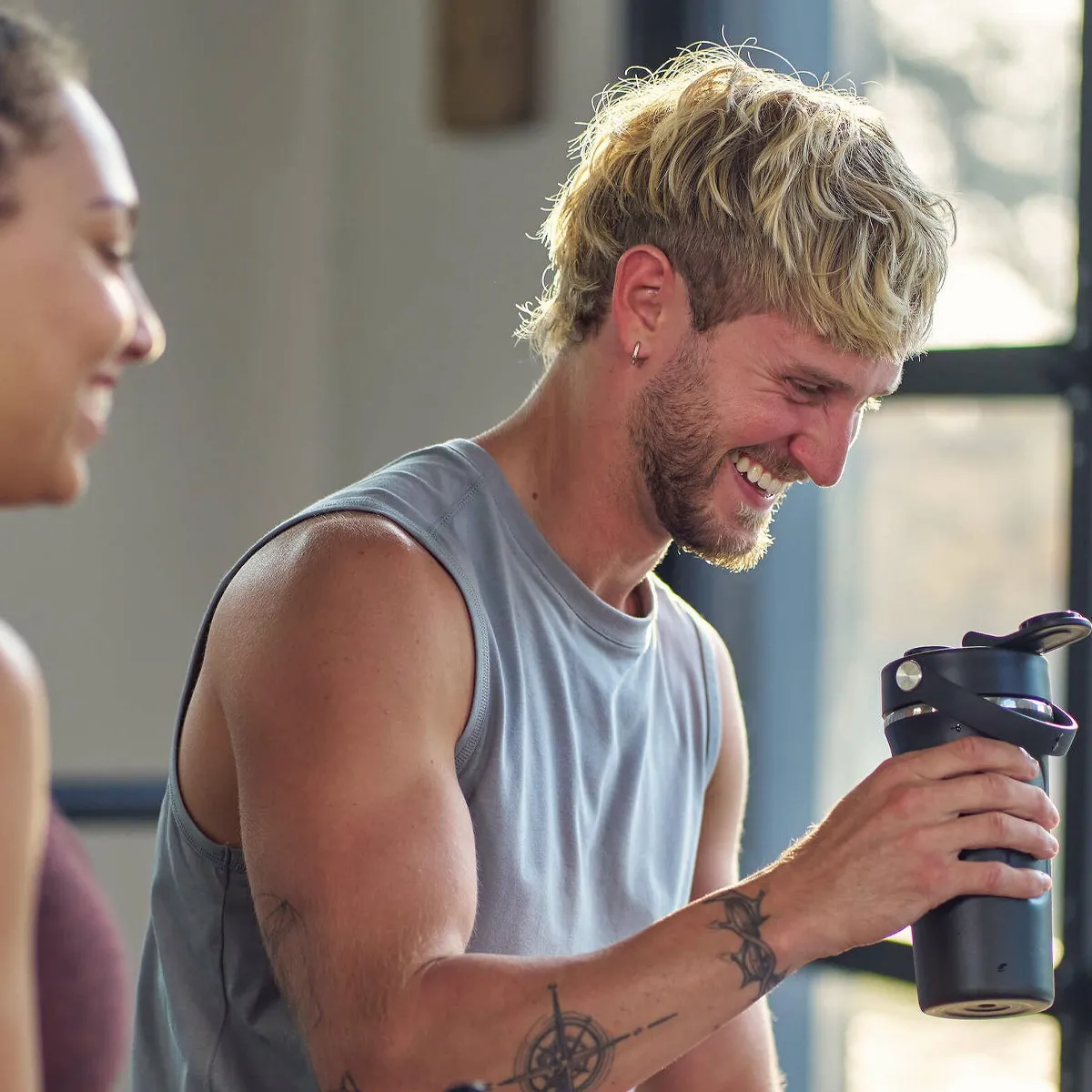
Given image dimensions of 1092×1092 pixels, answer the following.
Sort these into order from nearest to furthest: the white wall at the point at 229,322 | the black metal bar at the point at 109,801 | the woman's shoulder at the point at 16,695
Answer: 1. the woman's shoulder at the point at 16,695
2. the black metal bar at the point at 109,801
3. the white wall at the point at 229,322

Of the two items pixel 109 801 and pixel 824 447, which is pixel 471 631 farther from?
pixel 109 801

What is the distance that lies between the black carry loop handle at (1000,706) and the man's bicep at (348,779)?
0.32 m

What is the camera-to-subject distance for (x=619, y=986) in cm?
102

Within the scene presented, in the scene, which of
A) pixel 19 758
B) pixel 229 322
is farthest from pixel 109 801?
pixel 19 758

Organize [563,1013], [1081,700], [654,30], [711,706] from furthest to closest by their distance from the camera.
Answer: [654,30], [1081,700], [711,706], [563,1013]

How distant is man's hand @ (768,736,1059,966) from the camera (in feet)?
3.35

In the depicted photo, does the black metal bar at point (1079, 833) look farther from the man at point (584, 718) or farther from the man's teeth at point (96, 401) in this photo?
the man's teeth at point (96, 401)

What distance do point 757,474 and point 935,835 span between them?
40 centimetres

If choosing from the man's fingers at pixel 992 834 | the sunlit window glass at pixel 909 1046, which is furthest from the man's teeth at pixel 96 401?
the sunlit window glass at pixel 909 1046

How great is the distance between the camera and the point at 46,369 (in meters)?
0.71

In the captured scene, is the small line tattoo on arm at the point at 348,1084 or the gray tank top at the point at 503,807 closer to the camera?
the small line tattoo on arm at the point at 348,1084

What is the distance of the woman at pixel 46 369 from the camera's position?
2.23ft

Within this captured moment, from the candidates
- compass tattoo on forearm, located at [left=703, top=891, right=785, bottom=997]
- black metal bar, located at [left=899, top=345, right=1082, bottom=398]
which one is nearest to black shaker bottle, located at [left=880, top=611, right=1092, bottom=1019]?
compass tattoo on forearm, located at [left=703, top=891, right=785, bottom=997]

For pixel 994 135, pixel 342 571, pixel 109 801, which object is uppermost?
pixel 994 135
